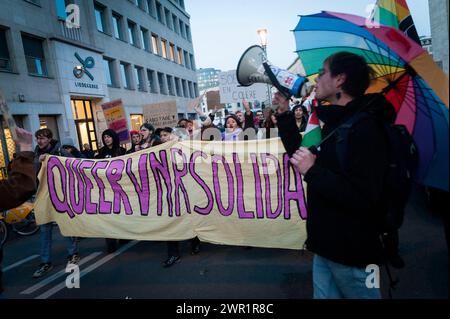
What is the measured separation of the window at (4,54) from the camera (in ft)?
42.7

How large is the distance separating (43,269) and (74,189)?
1.16 metres

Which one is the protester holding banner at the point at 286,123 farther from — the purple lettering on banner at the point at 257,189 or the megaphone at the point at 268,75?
the purple lettering on banner at the point at 257,189

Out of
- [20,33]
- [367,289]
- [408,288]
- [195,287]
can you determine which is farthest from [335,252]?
[20,33]

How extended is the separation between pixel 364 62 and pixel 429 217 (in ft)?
14.2

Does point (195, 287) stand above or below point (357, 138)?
below

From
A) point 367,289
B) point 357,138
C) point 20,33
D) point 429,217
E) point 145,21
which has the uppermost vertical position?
point 145,21

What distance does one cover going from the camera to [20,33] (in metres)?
13.9

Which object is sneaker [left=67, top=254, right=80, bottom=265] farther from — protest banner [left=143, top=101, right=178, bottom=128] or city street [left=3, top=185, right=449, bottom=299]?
protest banner [left=143, top=101, right=178, bottom=128]

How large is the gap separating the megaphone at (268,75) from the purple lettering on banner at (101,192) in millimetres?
2531

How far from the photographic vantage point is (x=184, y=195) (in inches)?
168

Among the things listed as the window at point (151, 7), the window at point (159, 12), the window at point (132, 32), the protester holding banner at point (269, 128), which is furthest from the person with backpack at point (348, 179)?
the window at point (159, 12)

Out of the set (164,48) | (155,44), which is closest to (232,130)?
(155,44)

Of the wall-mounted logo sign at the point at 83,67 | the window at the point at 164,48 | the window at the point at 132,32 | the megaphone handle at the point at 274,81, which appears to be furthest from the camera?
the window at the point at 164,48

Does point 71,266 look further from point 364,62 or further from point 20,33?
point 20,33
